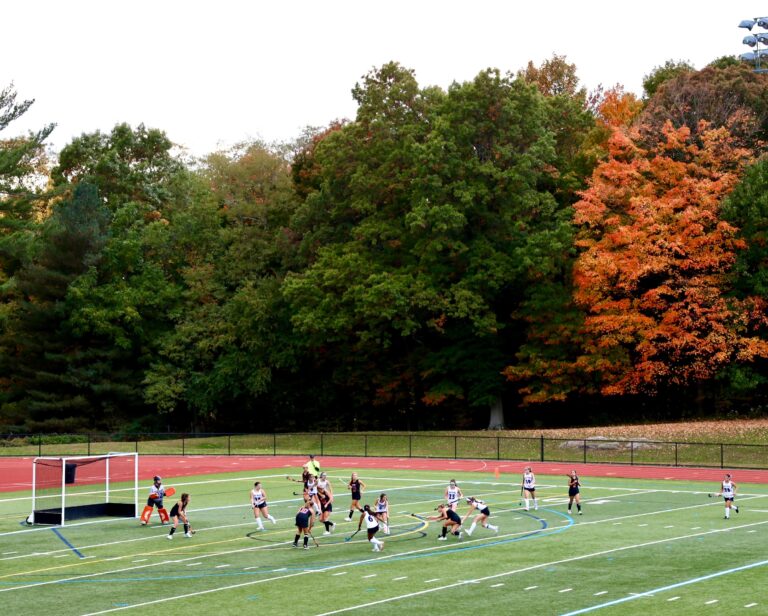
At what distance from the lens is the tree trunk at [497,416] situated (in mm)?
78375

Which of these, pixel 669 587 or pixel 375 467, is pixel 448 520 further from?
pixel 375 467

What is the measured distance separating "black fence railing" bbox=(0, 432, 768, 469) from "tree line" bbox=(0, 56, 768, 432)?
8127 millimetres

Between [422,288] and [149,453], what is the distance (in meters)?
21.3

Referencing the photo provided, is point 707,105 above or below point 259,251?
above

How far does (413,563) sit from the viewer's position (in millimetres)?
28172

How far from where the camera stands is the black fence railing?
57656mm

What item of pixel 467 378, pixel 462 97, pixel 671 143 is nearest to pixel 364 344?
pixel 467 378

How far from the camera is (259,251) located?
286ft

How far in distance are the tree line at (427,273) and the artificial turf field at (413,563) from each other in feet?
94.4

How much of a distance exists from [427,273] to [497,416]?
11.8 m

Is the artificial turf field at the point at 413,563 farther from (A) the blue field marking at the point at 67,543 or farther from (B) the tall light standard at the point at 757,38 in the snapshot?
(B) the tall light standard at the point at 757,38

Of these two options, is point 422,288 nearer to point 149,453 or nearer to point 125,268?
point 149,453

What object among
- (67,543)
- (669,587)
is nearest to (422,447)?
(67,543)

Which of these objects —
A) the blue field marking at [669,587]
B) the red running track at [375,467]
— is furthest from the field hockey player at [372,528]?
the red running track at [375,467]
